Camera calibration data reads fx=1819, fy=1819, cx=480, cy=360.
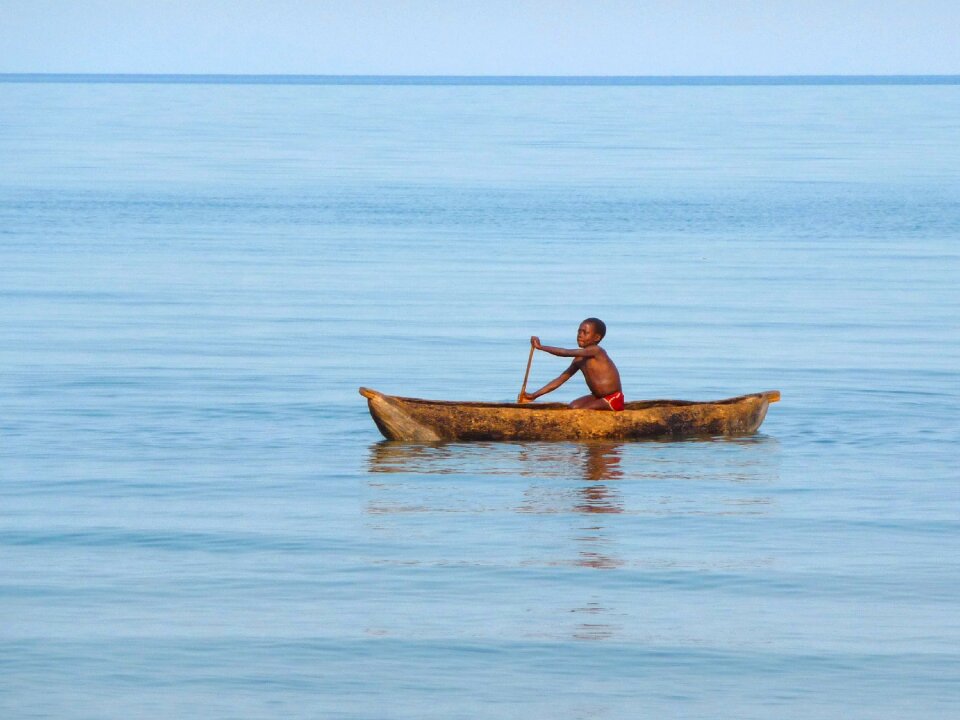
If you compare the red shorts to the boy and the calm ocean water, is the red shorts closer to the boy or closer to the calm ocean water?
the boy

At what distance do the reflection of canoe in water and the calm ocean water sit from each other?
171mm

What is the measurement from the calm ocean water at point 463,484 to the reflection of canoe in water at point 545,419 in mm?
171

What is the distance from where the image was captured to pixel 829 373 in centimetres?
1925

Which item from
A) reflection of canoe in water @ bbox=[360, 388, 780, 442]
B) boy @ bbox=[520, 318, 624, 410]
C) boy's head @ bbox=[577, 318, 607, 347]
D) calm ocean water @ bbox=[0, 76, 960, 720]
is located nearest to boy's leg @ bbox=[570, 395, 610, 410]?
boy @ bbox=[520, 318, 624, 410]

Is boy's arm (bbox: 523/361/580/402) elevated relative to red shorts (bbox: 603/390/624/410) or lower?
elevated

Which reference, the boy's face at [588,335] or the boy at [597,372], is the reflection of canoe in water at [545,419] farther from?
the boy's face at [588,335]

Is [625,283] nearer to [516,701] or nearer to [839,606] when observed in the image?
[839,606]

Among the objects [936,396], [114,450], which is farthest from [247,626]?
[936,396]

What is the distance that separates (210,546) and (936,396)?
8.62 meters

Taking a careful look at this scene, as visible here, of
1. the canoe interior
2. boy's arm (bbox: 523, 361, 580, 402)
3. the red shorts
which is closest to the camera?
the canoe interior

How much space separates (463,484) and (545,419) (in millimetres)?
1483

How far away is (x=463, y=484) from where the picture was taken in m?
13.9

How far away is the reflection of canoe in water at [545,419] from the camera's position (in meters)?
14.9

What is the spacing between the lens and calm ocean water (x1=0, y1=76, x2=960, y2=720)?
9383mm
